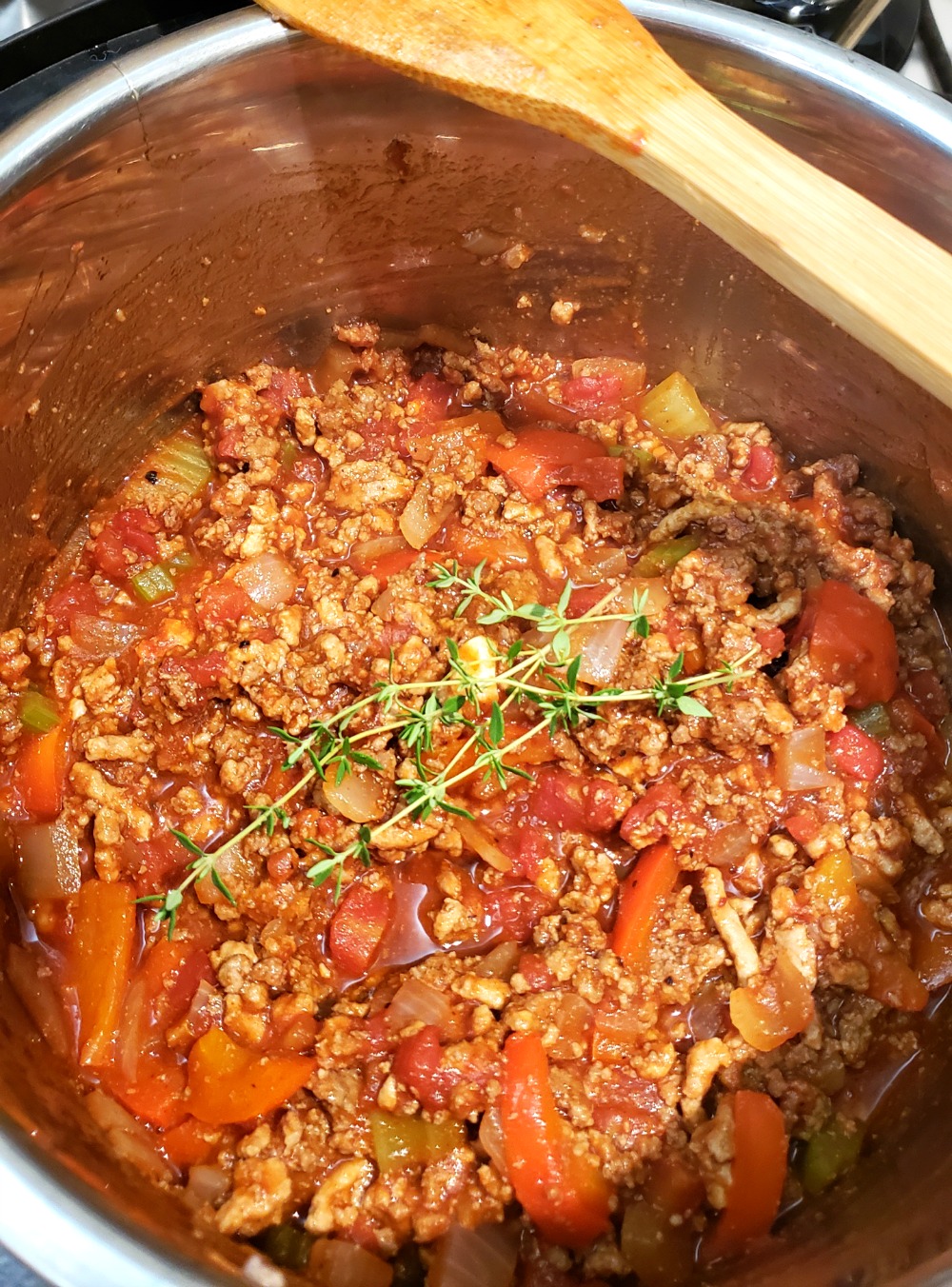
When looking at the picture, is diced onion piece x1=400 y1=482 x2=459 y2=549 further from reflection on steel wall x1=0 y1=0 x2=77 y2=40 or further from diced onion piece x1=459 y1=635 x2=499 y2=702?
reflection on steel wall x1=0 y1=0 x2=77 y2=40

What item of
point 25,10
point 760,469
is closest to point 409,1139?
point 760,469

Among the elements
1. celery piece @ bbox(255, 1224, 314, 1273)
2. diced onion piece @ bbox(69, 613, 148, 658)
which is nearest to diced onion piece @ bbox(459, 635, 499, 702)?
diced onion piece @ bbox(69, 613, 148, 658)

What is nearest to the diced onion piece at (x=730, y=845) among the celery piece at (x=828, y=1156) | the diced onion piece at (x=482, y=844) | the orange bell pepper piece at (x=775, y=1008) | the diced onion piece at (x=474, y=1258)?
the orange bell pepper piece at (x=775, y=1008)

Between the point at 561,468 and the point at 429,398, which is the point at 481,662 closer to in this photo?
the point at 561,468

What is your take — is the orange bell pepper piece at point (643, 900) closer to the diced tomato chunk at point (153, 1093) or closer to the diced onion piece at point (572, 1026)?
the diced onion piece at point (572, 1026)

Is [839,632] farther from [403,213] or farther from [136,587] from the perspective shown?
[136,587]

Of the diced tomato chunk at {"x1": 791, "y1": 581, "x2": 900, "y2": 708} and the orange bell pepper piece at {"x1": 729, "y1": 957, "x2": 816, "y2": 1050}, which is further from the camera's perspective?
the diced tomato chunk at {"x1": 791, "y1": 581, "x2": 900, "y2": 708}

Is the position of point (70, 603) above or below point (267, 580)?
below
